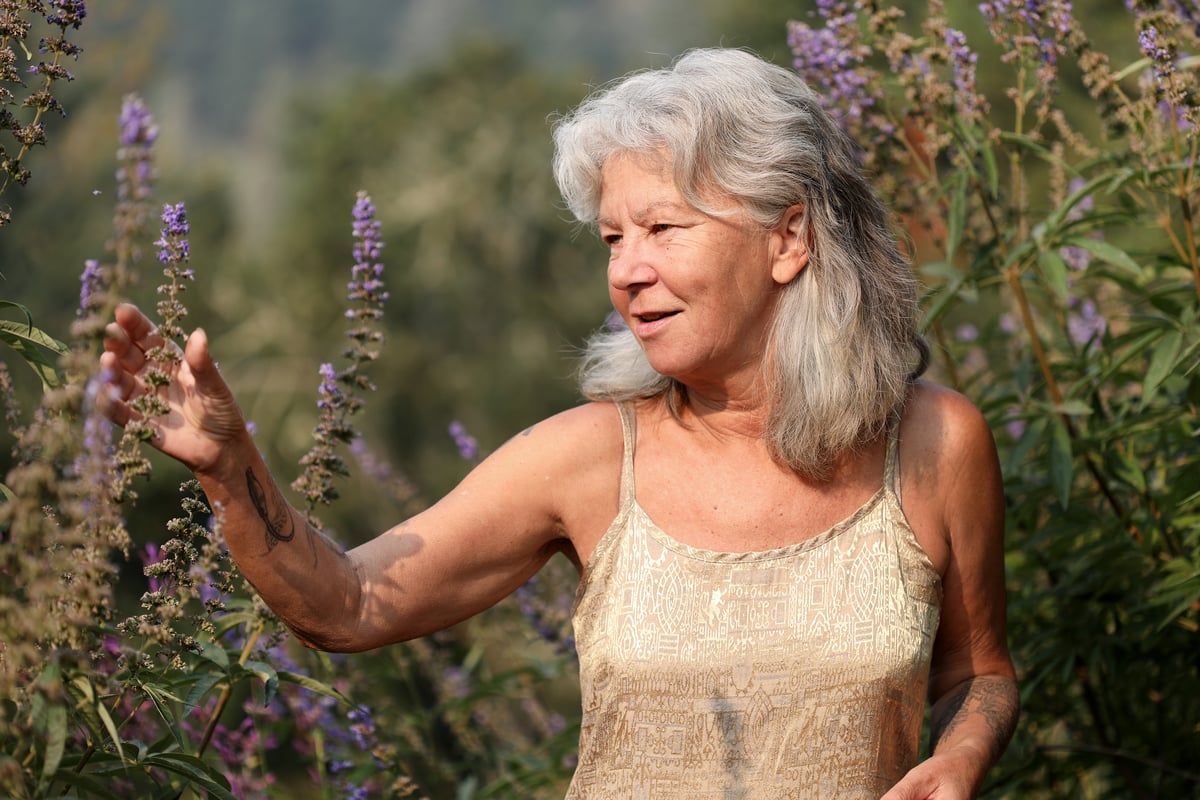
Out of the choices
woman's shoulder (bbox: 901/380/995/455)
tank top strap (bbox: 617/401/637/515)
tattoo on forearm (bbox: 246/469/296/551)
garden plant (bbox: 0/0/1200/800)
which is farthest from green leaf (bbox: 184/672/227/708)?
woman's shoulder (bbox: 901/380/995/455)

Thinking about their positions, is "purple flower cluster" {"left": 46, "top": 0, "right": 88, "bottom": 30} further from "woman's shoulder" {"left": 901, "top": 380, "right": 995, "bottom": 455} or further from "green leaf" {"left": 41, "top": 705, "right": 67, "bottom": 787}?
"woman's shoulder" {"left": 901, "top": 380, "right": 995, "bottom": 455}

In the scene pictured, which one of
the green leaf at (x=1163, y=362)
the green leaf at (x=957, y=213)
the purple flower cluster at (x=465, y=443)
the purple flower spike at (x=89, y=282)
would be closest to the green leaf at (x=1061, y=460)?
the green leaf at (x=1163, y=362)

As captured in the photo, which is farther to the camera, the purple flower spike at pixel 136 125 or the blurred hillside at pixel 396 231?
the blurred hillside at pixel 396 231

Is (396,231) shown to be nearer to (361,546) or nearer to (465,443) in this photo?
(465,443)

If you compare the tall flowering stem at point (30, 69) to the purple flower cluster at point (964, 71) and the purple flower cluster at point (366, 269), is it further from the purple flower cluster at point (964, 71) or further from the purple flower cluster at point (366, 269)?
the purple flower cluster at point (964, 71)

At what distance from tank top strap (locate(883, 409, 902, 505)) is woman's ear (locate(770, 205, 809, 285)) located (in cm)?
34

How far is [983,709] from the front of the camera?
2.81m

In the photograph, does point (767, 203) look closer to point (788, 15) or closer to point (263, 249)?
point (788, 15)

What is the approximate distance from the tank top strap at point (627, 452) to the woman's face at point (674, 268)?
0.17m

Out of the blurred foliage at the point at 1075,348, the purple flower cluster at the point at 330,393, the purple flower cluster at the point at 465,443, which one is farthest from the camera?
the purple flower cluster at the point at 465,443

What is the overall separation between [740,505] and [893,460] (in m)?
0.32

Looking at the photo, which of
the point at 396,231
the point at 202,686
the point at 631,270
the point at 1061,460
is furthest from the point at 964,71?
the point at 396,231

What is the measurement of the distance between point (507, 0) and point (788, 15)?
65.5 m

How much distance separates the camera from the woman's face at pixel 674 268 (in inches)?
103
